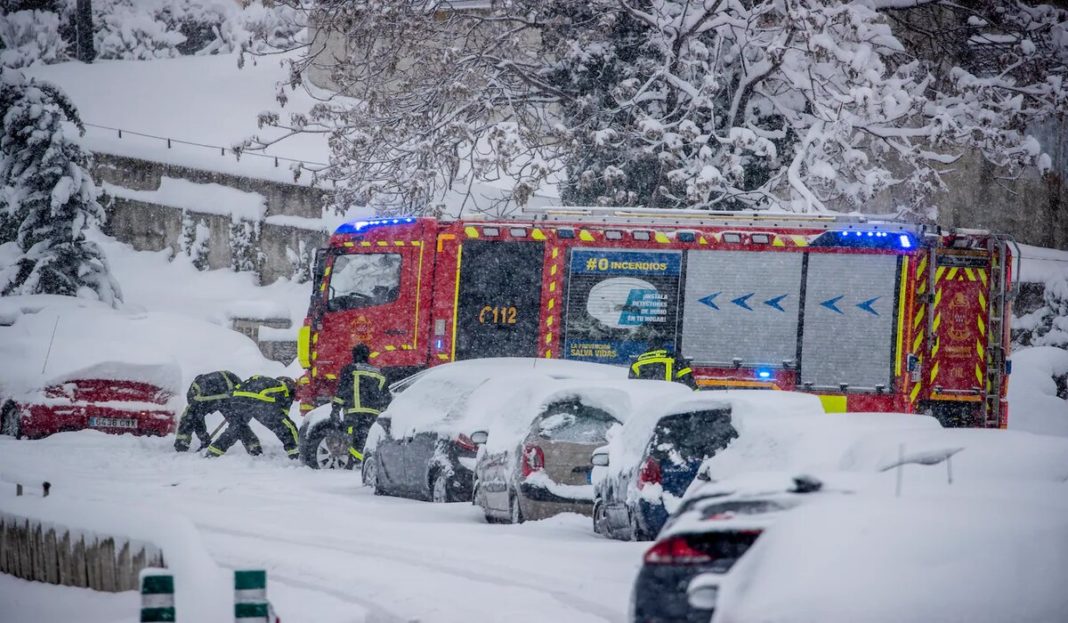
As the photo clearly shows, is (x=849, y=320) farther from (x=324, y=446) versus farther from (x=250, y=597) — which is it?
(x=250, y=597)

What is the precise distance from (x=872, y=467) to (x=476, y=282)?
1329 centimetres

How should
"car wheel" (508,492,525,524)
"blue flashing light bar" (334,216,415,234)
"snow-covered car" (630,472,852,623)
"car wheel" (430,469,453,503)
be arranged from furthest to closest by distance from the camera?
"blue flashing light bar" (334,216,415,234) < "car wheel" (430,469,453,503) < "car wheel" (508,492,525,524) < "snow-covered car" (630,472,852,623)

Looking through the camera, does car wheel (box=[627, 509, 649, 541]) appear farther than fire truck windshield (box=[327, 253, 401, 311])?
No

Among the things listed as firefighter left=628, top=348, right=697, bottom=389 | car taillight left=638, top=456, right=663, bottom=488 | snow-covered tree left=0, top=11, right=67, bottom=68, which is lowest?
car taillight left=638, top=456, right=663, bottom=488

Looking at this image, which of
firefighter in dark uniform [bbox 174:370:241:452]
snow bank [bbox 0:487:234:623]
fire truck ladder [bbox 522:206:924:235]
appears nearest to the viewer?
snow bank [bbox 0:487:234:623]

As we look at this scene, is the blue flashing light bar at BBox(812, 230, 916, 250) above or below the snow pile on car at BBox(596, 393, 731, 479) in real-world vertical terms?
above

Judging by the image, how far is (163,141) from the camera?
179 ft

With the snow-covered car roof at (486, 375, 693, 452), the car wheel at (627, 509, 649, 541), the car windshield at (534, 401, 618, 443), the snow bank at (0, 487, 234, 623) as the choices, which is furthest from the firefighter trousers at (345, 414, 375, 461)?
the snow bank at (0, 487, 234, 623)

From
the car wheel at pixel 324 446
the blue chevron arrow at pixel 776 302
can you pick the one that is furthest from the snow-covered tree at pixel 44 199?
the blue chevron arrow at pixel 776 302

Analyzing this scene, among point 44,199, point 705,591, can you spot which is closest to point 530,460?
point 705,591

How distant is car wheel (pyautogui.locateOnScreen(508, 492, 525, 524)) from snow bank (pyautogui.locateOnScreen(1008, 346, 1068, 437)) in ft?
37.2

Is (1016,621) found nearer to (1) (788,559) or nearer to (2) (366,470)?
(1) (788,559)

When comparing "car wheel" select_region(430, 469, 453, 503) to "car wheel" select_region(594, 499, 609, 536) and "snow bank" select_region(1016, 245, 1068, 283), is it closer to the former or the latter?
"car wheel" select_region(594, 499, 609, 536)

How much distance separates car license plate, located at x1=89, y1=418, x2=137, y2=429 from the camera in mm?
18469
